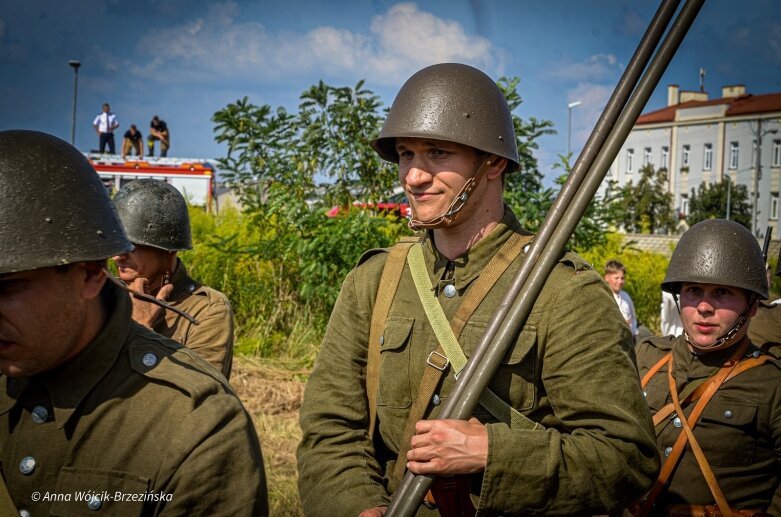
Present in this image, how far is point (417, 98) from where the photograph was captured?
3215 millimetres

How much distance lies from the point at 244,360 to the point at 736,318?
728cm

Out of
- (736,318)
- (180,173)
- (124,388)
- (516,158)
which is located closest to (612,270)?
(736,318)

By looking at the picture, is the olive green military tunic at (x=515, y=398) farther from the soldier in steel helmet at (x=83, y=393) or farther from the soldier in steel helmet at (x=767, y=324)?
the soldier in steel helmet at (x=767, y=324)

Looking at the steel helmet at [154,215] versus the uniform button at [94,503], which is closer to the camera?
the uniform button at [94,503]

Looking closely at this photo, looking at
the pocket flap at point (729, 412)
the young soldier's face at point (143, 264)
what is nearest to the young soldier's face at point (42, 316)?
the young soldier's face at point (143, 264)

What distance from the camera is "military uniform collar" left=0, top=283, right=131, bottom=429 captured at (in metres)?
2.39

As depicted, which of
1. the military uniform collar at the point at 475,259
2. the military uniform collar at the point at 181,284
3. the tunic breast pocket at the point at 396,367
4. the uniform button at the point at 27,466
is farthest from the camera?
the military uniform collar at the point at 181,284

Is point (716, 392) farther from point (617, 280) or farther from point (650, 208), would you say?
point (650, 208)

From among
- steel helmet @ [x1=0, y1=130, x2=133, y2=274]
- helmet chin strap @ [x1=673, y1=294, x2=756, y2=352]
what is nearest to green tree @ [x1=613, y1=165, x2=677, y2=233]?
helmet chin strap @ [x1=673, y1=294, x2=756, y2=352]

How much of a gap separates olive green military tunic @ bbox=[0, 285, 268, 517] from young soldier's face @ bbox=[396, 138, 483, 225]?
109 cm

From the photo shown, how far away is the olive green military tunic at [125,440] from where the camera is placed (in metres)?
2.29

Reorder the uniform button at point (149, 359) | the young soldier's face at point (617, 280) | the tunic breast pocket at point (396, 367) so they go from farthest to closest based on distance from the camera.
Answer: the young soldier's face at point (617, 280)
the tunic breast pocket at point (396, 367)
the uniform button at point (149, 359)

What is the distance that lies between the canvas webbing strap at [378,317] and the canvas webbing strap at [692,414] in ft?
5.58

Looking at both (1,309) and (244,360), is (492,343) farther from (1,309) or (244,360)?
(244,360)
